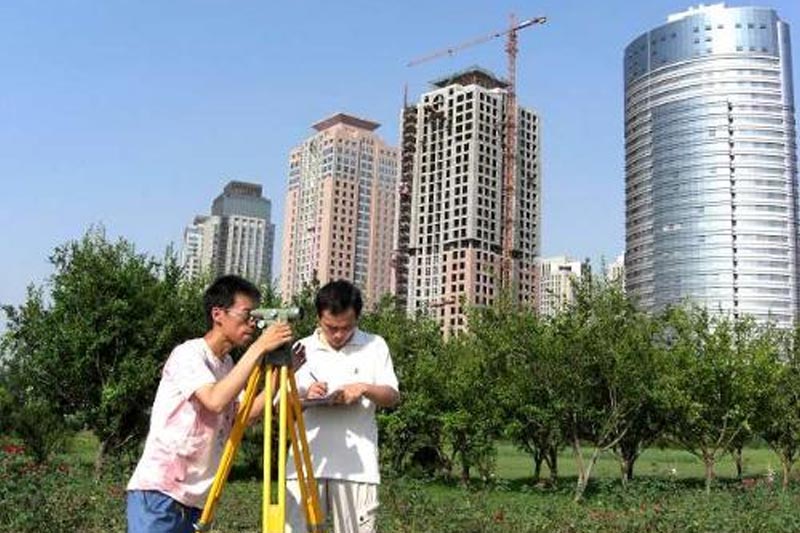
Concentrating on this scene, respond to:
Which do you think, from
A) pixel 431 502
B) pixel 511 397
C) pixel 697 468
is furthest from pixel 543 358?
pixel 697 468

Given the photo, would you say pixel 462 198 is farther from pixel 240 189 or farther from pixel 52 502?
pixel 52 502

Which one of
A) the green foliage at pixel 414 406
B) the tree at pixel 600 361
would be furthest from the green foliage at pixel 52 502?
the tree at pixel 600 361

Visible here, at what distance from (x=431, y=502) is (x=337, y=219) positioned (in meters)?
80.9

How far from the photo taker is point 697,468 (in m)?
29.6

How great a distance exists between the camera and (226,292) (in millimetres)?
3102

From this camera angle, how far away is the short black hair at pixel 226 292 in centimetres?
310

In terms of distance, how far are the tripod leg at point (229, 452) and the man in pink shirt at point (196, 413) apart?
0.05 m

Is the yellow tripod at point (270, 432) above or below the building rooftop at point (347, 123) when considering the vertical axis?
below

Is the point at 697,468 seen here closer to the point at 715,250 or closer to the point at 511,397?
the point at 511,397

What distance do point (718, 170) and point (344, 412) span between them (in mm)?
87691

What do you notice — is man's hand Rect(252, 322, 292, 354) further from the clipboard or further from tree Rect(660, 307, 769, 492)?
tree Rect(660, 307, 769, 492)

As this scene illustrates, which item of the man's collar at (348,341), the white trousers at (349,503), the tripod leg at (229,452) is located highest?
the man's collar at (348,341)

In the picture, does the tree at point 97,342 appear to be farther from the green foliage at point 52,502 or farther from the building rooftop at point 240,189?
the building rooftop at point 240,189

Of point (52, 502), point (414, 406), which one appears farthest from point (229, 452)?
point (414, 406)
